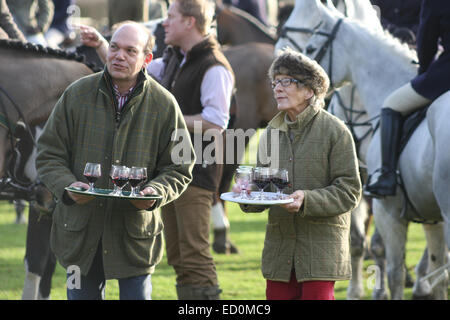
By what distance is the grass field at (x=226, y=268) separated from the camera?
6898 millimetres

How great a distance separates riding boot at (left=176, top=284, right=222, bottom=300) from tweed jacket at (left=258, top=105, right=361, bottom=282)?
54.1 inches

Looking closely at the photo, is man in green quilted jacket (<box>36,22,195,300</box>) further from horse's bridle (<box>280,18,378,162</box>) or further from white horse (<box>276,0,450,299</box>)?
horse's bridle (<box>280,18,378,162</box>)

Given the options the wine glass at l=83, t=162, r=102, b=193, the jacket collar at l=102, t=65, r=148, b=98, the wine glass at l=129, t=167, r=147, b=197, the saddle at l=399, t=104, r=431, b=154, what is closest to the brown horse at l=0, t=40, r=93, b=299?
the jacket collar at l=102, t=65, r=148, b=98

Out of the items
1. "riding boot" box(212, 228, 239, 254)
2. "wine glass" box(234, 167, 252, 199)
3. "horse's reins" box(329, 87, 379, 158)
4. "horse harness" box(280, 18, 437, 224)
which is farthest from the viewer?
"riding boot" box(212, 228, 239, 254)

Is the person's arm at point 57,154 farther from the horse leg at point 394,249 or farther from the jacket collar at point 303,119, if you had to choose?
the horse leg at point 394,249

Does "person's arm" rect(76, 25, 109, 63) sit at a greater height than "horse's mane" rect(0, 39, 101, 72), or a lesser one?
greater

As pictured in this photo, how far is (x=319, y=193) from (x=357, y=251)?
349cm

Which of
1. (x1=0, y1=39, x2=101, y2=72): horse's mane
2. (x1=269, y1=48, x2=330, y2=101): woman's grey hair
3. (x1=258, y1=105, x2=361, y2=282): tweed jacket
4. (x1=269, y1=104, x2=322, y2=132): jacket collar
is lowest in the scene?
(x1=258, y1=105, x2=361, y2=282): tweed jacket

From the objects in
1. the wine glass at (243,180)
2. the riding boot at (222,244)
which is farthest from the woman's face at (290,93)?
the riding boot at (222,244)

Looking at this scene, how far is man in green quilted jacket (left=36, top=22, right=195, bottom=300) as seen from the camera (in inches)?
152

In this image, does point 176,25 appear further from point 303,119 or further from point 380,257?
point 380,257

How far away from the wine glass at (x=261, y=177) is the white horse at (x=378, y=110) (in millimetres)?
1791
